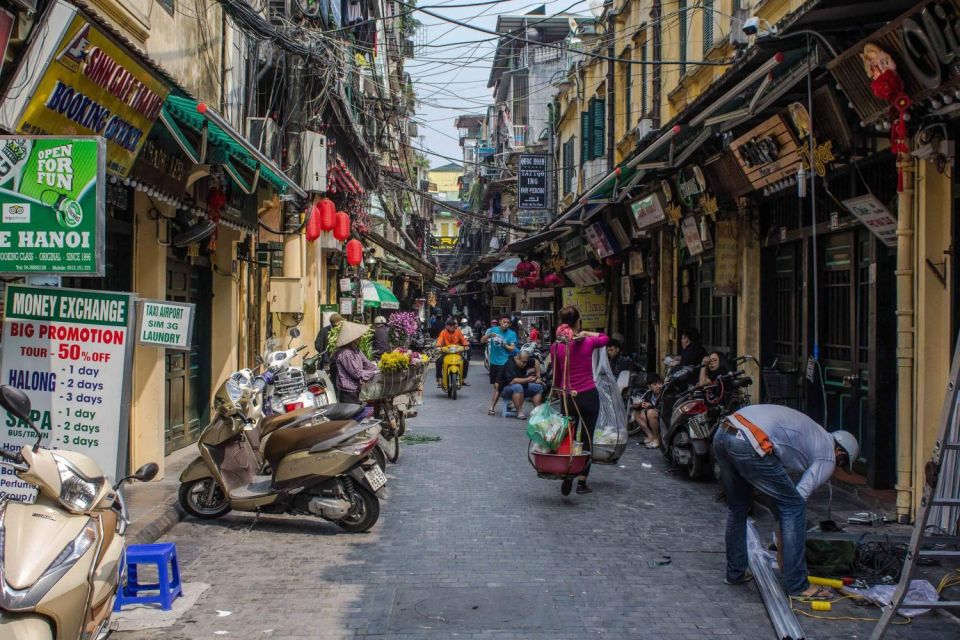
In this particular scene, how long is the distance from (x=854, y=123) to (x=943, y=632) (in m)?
4.73

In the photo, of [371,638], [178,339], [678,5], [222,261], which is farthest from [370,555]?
[678,5]

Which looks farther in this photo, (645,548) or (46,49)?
(645,548)

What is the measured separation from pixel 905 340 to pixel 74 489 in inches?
257

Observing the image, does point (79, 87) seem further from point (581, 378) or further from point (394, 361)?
point (394, 361)

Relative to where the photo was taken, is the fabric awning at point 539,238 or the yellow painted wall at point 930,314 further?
the fabric awning at point 539,238

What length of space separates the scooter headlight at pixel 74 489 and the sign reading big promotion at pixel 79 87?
2815mm

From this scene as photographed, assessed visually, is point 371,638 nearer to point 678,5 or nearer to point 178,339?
point 178,339

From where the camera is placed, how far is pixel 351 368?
1101 cm

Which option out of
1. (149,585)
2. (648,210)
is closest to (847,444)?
(149,585)

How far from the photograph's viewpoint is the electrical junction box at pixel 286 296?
16.6 meters

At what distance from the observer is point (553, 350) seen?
9.16 m

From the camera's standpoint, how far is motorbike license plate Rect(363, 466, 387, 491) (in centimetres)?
751

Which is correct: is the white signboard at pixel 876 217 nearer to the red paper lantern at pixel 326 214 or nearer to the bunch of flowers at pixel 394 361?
the bunch of flowers at pixel 394 361

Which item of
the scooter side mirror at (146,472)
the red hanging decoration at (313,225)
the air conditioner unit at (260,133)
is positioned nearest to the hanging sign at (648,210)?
the red hanging decoration at (313,225)
